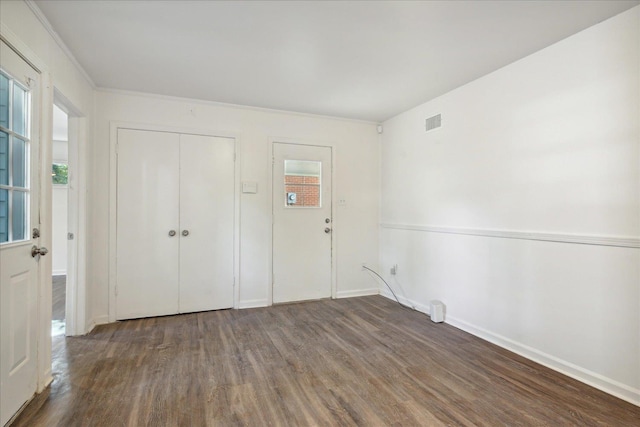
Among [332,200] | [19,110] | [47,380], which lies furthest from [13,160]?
[332,200]

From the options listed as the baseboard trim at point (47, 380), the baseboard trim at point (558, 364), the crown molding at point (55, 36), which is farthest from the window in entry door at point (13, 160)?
the baseboard trim at point (558, 364)

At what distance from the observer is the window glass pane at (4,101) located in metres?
1.79

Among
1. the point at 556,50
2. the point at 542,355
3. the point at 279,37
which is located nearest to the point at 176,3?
the point at 279,37

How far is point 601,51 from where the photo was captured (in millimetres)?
2266

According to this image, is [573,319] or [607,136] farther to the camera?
[573,319]

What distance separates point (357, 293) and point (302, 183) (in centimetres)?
181

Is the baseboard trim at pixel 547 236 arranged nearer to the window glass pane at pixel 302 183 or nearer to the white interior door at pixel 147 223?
the window glass pane at pixel 302 183

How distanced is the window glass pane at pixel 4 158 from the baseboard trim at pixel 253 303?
268cm

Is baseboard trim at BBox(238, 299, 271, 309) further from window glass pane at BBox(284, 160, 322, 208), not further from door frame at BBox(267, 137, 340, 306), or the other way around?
window glass pane at BBox(284, 160, 322, 208)

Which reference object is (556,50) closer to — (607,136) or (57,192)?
(607,136)

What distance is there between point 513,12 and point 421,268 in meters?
2.74

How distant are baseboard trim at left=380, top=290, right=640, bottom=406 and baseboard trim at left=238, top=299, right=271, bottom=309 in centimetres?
223

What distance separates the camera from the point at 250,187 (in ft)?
13.4

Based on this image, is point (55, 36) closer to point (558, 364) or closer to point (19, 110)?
point (19, 110)
